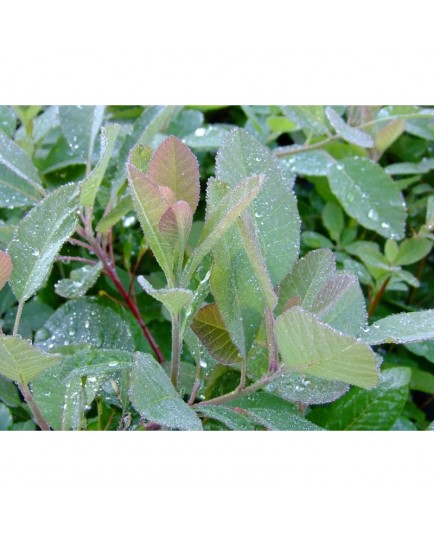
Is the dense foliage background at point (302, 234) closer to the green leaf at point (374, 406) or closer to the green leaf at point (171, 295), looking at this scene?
the green leaf at point (374, 406)

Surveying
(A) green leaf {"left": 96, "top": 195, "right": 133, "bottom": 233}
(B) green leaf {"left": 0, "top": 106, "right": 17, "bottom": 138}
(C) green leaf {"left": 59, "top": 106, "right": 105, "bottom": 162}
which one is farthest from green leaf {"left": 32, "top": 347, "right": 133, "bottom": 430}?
(B) green leaf {"left": 0, "top": 106, "right": 17, "bottom": 138}

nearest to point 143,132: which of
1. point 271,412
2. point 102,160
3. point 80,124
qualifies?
point 80,124

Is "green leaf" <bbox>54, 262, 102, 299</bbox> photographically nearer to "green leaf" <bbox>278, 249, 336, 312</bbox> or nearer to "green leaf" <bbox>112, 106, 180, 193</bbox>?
"green leaf" <bbox>112, 106, 180, 193</bbox>

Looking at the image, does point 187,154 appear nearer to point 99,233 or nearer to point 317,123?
point 99,233

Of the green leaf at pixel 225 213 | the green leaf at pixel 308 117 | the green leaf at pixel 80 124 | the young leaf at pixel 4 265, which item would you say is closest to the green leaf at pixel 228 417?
the green leaf at pixel 225 213

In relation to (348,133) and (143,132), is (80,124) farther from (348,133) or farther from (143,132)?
(348,133)

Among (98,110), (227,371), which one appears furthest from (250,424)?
(98,110)
